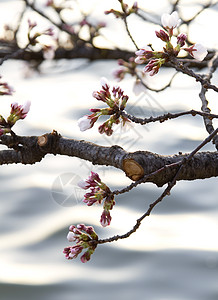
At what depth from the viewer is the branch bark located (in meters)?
1.12

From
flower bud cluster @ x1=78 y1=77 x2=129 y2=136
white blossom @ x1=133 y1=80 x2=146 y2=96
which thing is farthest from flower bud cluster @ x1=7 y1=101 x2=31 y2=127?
white blossom @ x1=133 y1=80 x2=146 y2=96

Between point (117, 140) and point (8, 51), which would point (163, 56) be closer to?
point (117, 140)

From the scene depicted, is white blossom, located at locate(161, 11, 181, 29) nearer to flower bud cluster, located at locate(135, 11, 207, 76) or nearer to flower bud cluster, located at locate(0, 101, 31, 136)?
flower bud cluster, located at locate(135, 11, 207, 76)

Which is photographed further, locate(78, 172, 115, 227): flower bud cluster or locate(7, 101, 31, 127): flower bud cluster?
locate(7, 101, 31, 127): flower bud cluster

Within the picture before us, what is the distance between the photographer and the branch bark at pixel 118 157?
3.66 feet

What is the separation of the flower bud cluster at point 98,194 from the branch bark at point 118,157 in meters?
0.05

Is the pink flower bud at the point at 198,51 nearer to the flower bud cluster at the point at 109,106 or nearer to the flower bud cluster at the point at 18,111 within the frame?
the flower bud cluster at the point at 109,106

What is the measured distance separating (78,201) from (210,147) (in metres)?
0.60

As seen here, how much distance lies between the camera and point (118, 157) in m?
1.15

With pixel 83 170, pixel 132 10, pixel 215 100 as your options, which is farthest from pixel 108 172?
pixel 132 10

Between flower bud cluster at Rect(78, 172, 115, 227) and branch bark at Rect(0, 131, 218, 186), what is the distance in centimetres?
5

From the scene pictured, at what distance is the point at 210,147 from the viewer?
2.50 metres

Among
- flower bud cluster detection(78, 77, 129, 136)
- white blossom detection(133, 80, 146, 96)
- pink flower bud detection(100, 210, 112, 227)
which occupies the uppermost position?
flower bud cluster detection(78, 77, 129, 136)

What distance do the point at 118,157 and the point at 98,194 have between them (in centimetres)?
10
